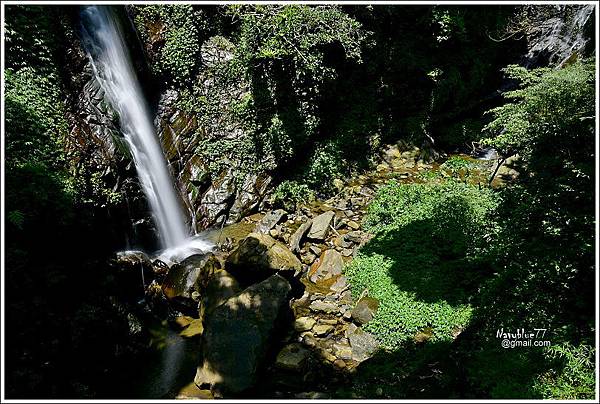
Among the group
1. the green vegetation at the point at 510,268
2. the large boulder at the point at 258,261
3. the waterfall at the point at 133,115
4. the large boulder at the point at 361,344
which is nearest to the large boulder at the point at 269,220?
the waterfall at the point at 133,115

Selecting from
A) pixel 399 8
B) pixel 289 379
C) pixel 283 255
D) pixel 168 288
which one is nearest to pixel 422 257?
pixel 283 255

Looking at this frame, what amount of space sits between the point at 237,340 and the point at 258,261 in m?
2.20

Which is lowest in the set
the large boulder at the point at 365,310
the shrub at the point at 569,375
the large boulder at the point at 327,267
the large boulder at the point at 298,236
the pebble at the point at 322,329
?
the shrub at the point at 569,375

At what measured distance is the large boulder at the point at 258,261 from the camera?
26.0ft

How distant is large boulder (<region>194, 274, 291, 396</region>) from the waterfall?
141 inches

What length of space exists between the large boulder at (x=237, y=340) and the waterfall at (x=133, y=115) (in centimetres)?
359

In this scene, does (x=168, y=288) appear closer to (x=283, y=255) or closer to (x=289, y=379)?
(x=283, y=255)

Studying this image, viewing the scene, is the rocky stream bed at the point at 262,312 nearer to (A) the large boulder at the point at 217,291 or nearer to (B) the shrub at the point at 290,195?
(A) the large boulder at the point at 217,291

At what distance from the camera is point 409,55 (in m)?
13.2

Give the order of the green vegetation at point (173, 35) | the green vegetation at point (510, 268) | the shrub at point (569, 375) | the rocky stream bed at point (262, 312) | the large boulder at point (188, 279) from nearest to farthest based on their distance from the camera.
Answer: the shrub at point (569, 375) → the green vegetation at point (510, 268) → the rocky stream bed at point (262, 312) → the large boulder at point (188, 279) → the green vegetation at point (173, 35)

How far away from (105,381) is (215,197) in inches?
220

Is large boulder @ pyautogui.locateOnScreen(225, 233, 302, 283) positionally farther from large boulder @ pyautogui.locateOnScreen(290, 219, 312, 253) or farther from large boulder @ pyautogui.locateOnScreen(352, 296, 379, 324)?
large boulder @ pyautogui.locateOnScreen(352, 296, 379, 324)

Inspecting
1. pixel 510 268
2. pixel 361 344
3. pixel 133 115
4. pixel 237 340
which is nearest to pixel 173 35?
pixel 133 115

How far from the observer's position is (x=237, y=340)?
19.5 ft
